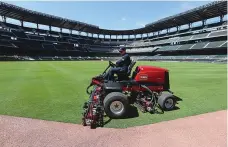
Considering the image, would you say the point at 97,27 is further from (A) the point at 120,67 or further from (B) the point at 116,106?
(B) the point at 116,106

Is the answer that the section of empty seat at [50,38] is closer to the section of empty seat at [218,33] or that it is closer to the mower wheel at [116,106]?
the section of empty seat at [218,33]

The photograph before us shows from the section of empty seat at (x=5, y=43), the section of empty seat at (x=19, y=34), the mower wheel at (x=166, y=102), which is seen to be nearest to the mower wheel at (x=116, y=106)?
the mower wheel at (x=166, y=102)

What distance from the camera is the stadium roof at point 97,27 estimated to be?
64275mm

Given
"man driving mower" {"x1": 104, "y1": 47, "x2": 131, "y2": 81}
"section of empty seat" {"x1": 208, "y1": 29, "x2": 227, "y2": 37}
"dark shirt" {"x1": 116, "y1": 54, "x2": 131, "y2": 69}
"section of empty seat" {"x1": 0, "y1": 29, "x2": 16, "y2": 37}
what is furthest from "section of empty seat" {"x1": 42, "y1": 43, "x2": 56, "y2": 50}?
"dark shirt" {"x1": 116, "y1": 54, "x2": 131, "y2": 69}

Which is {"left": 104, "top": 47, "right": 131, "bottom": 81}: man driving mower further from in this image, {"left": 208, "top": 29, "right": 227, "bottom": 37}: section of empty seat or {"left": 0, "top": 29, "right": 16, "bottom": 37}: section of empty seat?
{"left": 0, "top": 29, "right": 16, "bottom": 37}: section of empty seat

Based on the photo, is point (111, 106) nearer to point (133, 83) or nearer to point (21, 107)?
point (133, 83)

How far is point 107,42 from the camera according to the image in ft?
376

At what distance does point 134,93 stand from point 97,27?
9554cm

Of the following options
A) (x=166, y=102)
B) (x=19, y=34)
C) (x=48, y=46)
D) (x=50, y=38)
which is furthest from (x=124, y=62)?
(x=50, y=38)

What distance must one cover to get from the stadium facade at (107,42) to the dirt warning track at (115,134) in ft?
151

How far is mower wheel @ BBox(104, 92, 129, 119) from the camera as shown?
6.64 meters

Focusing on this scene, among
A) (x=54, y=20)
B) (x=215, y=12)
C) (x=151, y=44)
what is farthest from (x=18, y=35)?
(x=215, y=12)

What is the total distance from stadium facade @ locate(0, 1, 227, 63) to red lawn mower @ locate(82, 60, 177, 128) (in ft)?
146

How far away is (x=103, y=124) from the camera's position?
20.0 ft
